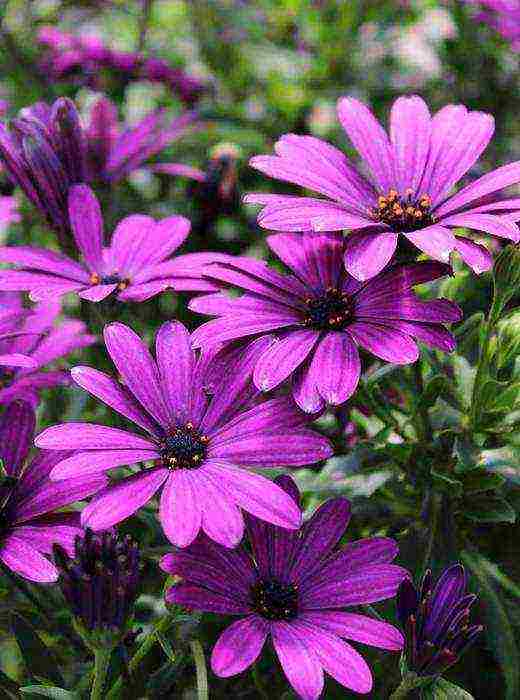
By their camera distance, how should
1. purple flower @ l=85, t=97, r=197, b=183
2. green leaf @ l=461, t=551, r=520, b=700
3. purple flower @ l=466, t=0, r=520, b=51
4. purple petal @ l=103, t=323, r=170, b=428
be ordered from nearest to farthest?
purple petal @ l=103, t=323, r=170, b=428 < green leaf @ l=461, t=551, r=520, b=700 < purple flower @ l=85, t=97, r=197, b=183 < purple flower @ l=466, t=0, r=520, b=51

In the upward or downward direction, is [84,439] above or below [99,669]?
above

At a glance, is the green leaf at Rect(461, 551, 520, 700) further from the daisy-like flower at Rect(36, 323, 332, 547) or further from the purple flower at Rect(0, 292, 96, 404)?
the purple flower at Rect(0, 292, 96, 404)

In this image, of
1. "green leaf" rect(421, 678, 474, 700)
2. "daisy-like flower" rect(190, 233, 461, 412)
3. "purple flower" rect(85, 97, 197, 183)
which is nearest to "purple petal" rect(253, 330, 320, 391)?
"daisy-like flower" rect(190, 233, 461, 412)

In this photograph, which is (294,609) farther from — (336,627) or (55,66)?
(55,66)

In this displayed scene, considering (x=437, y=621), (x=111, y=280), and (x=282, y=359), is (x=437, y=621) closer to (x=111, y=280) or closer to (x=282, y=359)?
(x=282, y=359)

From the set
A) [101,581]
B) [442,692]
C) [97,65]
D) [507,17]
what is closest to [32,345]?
[101,581]

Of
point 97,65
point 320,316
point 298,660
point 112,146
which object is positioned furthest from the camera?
point 97,65

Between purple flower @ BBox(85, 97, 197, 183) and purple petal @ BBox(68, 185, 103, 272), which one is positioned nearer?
purple petal @ BBox(68, 185, 103, 272)
